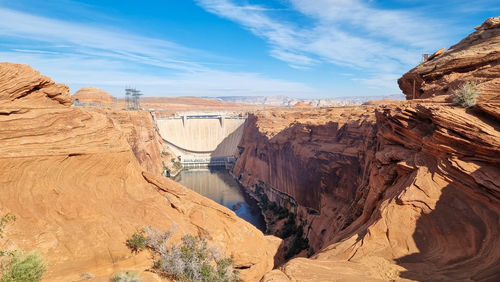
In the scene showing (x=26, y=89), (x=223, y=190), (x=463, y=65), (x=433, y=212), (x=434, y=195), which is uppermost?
(x=463, y=65)

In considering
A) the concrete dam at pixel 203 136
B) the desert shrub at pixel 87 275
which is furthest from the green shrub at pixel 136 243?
the concrete dam at pixel 203 136

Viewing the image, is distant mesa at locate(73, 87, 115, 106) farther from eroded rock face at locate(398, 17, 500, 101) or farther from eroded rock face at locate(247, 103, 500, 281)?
eroded rock face at locate(247, 103, 500, 281)

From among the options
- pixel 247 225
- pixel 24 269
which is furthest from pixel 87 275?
pixel 247 225

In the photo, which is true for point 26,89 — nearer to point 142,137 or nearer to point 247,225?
point 247,225

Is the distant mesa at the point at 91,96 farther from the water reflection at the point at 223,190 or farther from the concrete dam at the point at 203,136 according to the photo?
the water reflection at the point at 223,190

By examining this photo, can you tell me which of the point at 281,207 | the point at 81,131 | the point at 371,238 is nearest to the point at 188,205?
the point at 81,131
